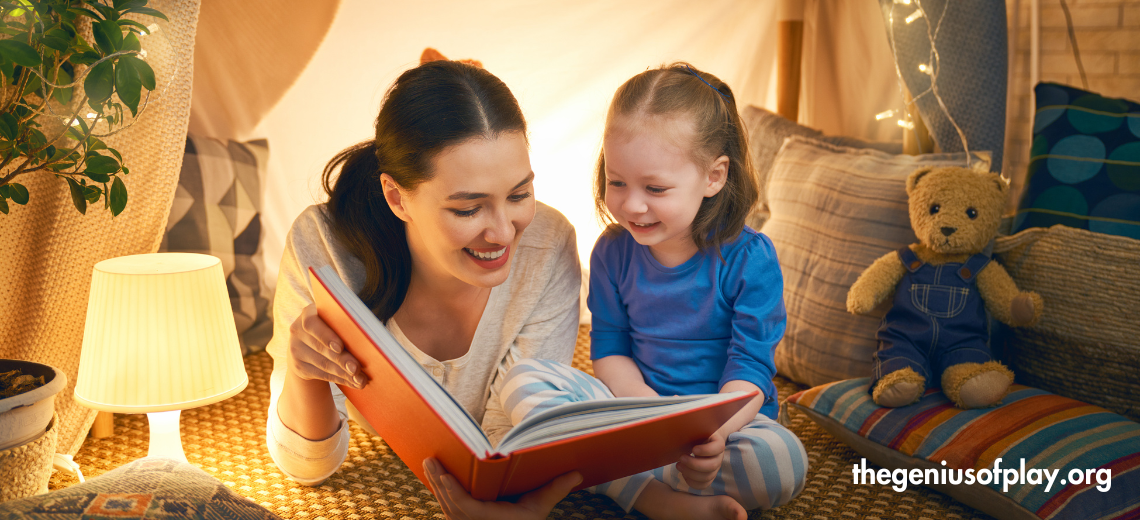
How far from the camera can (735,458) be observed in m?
1.01

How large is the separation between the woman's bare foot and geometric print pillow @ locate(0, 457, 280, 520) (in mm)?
502

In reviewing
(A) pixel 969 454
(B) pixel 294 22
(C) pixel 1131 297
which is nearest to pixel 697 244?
(A) pixel 969 454

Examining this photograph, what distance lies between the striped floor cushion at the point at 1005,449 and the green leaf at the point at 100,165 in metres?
1.13

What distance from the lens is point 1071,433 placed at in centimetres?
107

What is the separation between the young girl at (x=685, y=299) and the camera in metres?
1.01

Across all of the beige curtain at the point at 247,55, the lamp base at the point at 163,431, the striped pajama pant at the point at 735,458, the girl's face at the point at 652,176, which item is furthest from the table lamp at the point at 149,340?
the beige curtain at the point at 247,55

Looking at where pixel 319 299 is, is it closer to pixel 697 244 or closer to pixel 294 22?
pixel 697 244

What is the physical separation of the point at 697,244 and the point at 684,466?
37 cm

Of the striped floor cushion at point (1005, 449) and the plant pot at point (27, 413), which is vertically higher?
the plant pot at point (27, 413)

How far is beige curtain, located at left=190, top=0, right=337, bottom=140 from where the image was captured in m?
1.80

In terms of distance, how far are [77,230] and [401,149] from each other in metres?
0.56

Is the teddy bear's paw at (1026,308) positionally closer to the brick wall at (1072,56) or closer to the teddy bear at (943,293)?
the teddy bear at (943,293)

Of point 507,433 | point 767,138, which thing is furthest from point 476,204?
point 767,138

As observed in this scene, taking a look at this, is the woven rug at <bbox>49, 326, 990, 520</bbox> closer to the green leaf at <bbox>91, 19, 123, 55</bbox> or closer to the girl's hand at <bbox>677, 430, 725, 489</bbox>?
the girl's hand at <bbox>677, 430, 725, 489</bbox>
